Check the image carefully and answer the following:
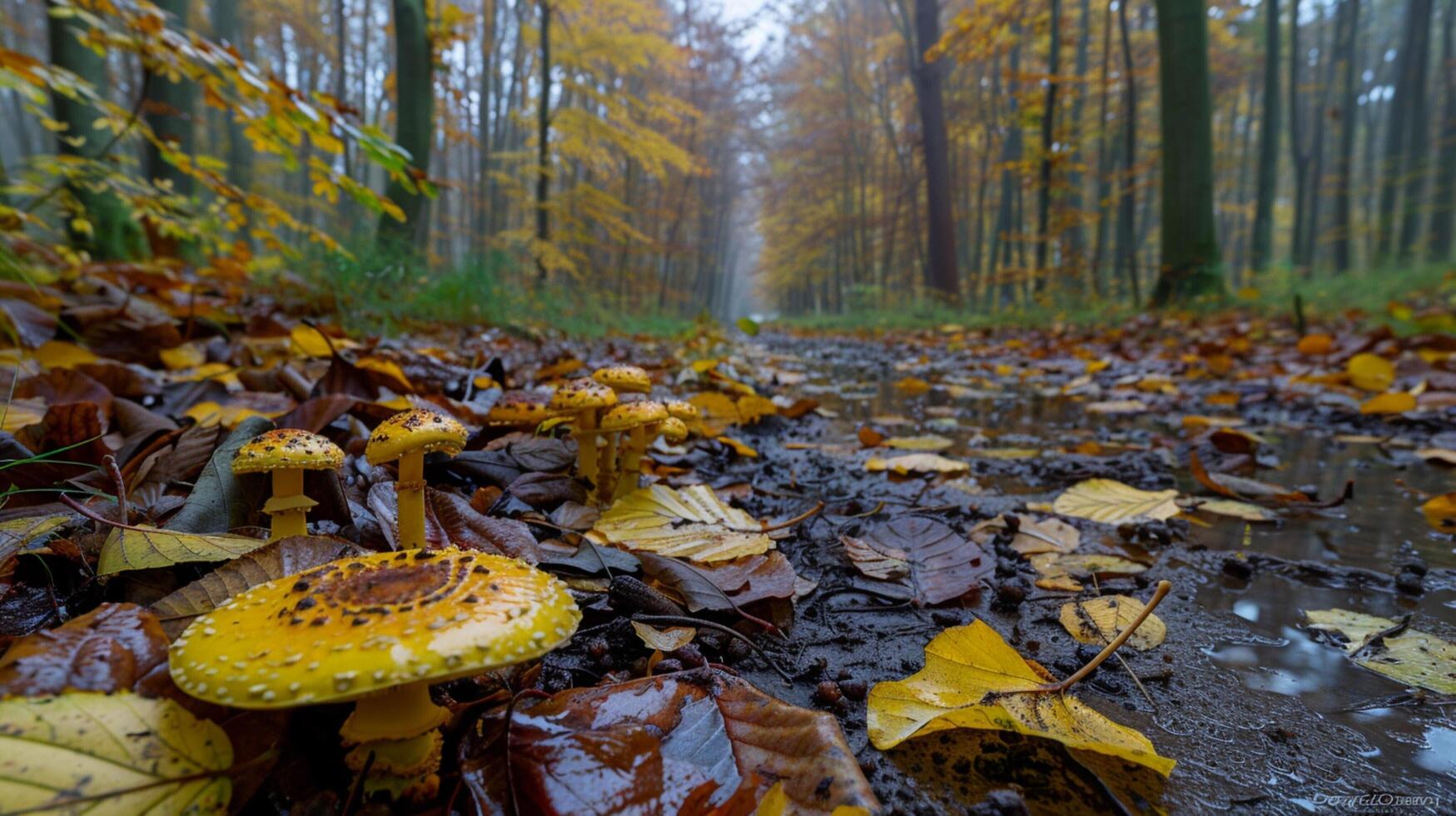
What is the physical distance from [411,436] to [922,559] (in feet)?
3.32

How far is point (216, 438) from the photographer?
134 cm

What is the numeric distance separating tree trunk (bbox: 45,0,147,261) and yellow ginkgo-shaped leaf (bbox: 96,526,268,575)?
4.31 metres

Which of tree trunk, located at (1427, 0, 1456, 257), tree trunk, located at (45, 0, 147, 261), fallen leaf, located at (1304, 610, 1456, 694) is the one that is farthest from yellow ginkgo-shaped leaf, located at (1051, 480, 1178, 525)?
tree trunk, located at (1427, 0, 1456, 257)

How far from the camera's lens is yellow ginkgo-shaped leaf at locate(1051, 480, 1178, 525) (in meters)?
1.67

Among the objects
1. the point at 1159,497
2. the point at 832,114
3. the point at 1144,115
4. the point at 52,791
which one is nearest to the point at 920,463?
the point at 1159,497

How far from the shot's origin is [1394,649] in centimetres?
104

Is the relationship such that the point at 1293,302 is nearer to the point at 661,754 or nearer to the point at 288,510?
the point at 661,754

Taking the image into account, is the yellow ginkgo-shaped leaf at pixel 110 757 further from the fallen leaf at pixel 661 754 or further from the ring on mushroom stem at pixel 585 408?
the ring on mushroom stem at pixel 585 408

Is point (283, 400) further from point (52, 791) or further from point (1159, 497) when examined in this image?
point (1159, 497)

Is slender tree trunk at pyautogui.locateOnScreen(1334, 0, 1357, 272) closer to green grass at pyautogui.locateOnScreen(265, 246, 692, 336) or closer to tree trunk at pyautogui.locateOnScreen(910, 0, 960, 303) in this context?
tree trunk at pyautogui.locateOnScreen(910, 0, 960, 303)

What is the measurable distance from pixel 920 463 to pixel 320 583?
1.79 m

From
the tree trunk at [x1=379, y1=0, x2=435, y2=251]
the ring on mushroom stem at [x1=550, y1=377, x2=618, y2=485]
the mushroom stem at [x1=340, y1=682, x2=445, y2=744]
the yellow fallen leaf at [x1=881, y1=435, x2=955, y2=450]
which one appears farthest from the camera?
the tree trunk at [x1=379, y1=0, x2=435, y2=251]

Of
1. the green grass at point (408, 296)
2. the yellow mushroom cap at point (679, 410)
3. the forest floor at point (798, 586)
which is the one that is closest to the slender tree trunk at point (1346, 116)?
the green grass at point (408, 296)

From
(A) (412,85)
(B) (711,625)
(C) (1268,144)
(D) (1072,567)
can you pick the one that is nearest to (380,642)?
(B) (711,625)
